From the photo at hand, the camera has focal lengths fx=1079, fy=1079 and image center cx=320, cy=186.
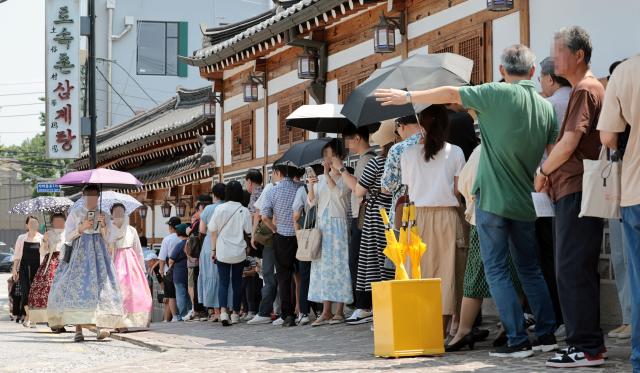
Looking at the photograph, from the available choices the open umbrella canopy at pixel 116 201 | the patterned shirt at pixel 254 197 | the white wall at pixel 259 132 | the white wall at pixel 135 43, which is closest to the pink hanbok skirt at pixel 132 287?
the open umbrella canopy at pixel 116 201

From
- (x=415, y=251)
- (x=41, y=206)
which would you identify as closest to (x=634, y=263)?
(x=415, y=251)

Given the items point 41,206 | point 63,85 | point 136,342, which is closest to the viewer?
point 136,342

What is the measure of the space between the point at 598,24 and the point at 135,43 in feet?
122

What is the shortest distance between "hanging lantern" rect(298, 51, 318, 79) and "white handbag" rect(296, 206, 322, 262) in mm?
5040

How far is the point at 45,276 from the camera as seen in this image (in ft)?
55.6

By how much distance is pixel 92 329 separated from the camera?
529 inches

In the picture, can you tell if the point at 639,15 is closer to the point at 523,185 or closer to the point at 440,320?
the point at 523,185

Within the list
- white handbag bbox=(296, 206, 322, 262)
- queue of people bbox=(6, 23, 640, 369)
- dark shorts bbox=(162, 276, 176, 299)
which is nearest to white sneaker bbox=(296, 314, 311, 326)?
queue of people bbox=(6, 23, 640, 369)

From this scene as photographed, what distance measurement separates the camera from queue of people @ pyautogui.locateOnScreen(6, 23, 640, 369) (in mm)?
6797

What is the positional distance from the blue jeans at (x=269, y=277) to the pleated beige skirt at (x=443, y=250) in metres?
4.58

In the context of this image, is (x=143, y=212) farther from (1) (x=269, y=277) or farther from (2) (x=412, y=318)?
(2) (x=412, y=318)

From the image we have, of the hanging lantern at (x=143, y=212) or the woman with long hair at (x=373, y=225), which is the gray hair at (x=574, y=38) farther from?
the hanging lantern at (x=143, y=212)

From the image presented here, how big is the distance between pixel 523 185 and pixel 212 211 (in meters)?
7.44

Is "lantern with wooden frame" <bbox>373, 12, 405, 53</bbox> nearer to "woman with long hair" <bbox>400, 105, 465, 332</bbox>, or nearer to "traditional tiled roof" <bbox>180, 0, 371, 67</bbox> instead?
"traditional tiled roof" <bbox>180, 0, 371, 67</bbox>
